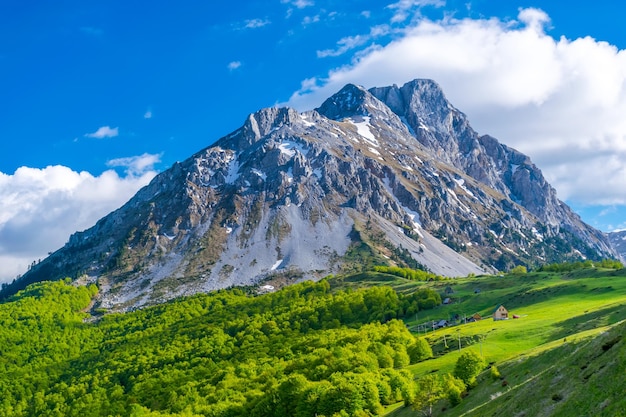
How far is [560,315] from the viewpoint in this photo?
503 ft

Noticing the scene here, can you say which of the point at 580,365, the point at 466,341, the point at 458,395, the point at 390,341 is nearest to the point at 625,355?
the point at 580,365

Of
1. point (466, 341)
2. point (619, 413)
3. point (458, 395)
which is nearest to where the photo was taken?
point (619, 413)

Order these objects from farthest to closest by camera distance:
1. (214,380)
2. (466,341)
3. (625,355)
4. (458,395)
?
(214,380) < (466,341) < (458,395) < (625,355)

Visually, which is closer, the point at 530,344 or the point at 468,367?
the point at 468,367

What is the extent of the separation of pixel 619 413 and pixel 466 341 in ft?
355

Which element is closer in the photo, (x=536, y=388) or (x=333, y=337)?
(x=536, y=388)

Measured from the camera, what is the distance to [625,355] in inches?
1832

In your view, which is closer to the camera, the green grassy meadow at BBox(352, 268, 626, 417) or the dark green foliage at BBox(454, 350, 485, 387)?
the green grassy meadow at BBox(352, 268, 626, 417)

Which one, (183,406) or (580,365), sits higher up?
(580,365)

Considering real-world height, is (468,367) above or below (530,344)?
above

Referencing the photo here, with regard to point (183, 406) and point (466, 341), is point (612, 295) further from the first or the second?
point (183, 406)

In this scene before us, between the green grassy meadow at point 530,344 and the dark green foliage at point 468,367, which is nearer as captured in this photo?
the green grassy meadow at point 530,344

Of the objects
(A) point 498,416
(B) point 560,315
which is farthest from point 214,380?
(A) point 498,416

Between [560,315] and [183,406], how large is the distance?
4173 inches
